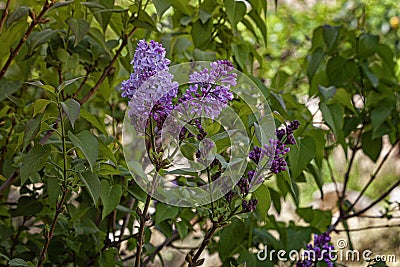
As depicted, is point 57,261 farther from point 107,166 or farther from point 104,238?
point 107,166

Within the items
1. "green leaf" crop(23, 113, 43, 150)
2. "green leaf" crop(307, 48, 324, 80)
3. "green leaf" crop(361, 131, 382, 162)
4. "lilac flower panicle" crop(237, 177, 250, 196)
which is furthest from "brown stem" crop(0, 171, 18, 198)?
"green leaf" crop(361, 131, 382, 162)

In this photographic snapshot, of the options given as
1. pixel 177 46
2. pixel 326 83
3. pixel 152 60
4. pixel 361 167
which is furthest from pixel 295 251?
pixel 361 167

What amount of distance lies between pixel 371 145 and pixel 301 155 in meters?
0.32

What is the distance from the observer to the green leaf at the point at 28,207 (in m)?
0.91

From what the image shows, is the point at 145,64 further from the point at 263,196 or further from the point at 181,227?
the point at 181,227

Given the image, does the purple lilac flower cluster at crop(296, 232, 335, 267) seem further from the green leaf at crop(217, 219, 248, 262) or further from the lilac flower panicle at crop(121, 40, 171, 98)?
the lilac flower panicle at crop(121, 40, 171, 98)

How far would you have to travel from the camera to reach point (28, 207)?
0.92 m

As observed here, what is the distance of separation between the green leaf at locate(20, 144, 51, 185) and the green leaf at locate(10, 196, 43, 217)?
12.5 inches

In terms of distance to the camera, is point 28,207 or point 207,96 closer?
point 207,96

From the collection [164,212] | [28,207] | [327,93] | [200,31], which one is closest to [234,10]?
[200,31]

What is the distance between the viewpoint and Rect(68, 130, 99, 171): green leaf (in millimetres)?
594

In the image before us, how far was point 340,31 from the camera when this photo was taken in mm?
1119

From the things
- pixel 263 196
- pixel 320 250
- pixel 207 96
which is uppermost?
pixel 207 96

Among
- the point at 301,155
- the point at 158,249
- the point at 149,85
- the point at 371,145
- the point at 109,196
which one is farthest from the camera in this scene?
the point at 371,145
